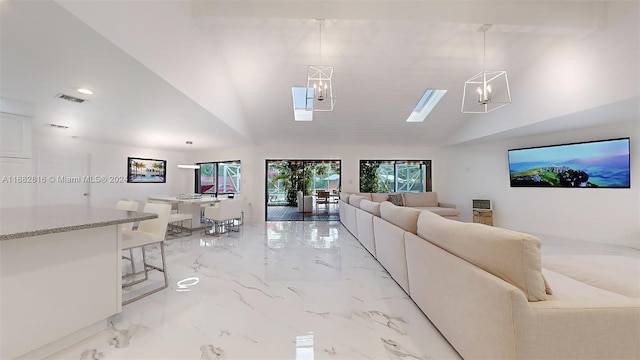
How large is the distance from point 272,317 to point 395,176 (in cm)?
635

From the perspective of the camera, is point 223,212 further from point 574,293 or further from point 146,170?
point 574,293

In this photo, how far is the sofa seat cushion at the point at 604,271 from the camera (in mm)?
1586

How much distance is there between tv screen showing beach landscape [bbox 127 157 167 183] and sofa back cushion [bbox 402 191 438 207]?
7413mm

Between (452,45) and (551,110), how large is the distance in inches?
79.7

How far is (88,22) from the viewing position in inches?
67.4

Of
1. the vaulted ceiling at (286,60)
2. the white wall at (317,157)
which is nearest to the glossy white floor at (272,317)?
the vaulted ceiling at (286,60)

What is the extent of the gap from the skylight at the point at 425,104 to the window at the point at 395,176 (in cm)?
178

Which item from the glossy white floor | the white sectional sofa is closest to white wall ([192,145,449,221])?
the glossy white floor

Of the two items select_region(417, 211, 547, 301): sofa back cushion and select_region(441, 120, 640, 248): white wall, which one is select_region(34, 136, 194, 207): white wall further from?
select_region(441, 120, 640, 248): white wall

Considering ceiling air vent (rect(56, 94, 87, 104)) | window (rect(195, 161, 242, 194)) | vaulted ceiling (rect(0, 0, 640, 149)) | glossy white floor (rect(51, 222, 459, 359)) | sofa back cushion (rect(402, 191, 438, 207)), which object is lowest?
glossy white floor (rect(51, 222, 459, 359))

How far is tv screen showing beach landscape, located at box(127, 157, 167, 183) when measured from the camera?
6582mm

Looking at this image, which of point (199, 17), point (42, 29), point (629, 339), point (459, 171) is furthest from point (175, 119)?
point (459, 171)

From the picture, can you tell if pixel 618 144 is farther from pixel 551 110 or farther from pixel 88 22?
pixel 88 22

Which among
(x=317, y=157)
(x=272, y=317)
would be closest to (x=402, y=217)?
(x=272, y=317)
